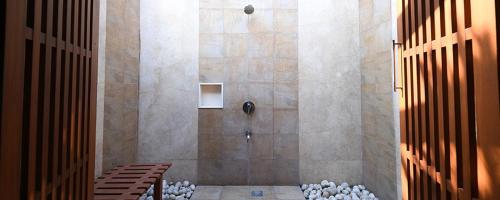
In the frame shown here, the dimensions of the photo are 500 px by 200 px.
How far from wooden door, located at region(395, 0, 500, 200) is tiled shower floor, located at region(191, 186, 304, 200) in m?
2.14

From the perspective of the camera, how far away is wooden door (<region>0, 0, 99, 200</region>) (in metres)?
1.02

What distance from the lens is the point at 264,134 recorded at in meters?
4.41

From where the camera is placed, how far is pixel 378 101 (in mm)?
3793

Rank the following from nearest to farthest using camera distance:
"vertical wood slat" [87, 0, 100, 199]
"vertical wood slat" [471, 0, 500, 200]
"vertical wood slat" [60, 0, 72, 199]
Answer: "vertical wood slat" [471, 0, 500, 200]
"vertical wood slat" [60, 0, 72, 199]
"vertical wood slat" [87, 0, 100, 199]

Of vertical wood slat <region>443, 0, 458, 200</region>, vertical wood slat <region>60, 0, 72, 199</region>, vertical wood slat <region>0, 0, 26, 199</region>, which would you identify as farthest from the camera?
vertical wood slat <region>60, 0, 72, 199</region>

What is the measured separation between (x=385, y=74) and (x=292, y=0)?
1655 mm

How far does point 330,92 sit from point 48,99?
3647 mm

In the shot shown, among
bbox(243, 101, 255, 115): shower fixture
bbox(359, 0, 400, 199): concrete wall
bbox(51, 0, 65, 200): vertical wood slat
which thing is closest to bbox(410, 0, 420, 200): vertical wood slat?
bbox(359, 0, 400, 199): concrete wall

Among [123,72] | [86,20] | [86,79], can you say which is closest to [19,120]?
[86,79]

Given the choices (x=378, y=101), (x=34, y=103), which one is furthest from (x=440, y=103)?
(x=378, y=101)

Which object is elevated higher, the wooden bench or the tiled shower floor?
the wooden bench

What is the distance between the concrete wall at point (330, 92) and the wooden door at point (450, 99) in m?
2.40

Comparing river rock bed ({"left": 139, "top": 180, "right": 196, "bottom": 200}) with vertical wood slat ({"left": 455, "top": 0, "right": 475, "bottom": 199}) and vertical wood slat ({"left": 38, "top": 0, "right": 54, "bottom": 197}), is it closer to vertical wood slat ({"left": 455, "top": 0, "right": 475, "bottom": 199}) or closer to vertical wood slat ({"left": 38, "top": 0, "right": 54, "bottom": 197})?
vertical wood slat ({"left": 38, "top": 0, "right": 54, "bottom": 197})

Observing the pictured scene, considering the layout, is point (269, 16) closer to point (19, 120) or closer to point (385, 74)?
point (385, 74)
